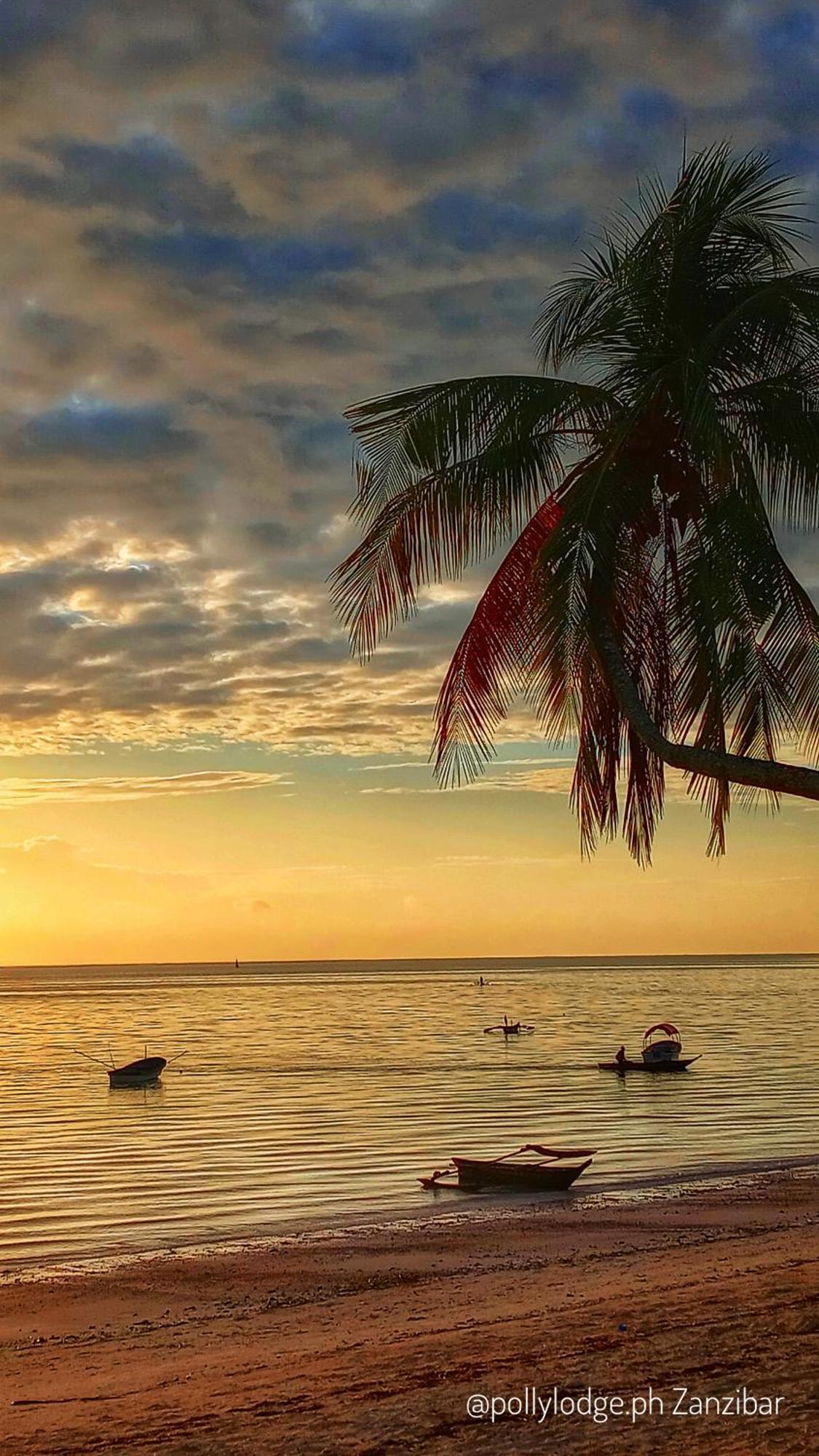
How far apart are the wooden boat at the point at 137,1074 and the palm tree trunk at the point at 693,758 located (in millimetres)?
38330

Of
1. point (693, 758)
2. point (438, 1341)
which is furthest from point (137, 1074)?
point (693, 758)

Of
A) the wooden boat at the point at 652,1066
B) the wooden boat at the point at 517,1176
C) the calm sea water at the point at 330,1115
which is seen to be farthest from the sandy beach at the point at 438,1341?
the wooden boat at the point at 652,1066

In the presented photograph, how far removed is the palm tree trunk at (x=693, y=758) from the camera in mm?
8164

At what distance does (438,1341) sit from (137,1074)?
119 feet

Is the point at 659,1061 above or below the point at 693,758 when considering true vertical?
below

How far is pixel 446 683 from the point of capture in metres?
10.8

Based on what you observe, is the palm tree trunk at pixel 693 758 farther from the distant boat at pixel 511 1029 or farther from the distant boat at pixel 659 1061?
the distant boat at pixel 511 1029

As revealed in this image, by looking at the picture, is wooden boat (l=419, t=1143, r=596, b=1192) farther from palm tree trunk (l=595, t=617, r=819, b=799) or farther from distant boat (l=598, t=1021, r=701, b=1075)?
distant boat (l=598, t=1021, r=701, b=1075)

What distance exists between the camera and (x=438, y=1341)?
10.7 metres

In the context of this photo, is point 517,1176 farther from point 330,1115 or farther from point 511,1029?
point 511,1029

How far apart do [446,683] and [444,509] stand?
4.86 ft

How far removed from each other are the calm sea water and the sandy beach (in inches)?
129

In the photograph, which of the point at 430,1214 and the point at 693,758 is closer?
the point at 693,758

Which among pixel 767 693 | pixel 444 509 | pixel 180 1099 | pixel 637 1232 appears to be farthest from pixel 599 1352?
pixel 180 1099
